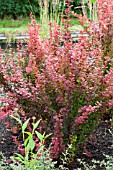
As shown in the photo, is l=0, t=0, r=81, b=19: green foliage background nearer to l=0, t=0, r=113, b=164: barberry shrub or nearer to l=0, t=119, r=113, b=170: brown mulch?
l=0, t=119, r=113, b=170: brown mulch

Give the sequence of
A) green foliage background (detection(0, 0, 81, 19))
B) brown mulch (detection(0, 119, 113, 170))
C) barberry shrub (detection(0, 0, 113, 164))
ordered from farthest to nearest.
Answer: green foliage background (detection(0, 0, 81, 19)) → brown mulch (detection(0, 119, 113, 170)) → barberry shrub (detection(0, 0, 113, 164))

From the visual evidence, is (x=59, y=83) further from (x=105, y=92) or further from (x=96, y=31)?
(x=96, y=31)

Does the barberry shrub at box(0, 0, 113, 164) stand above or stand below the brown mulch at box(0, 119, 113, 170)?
above

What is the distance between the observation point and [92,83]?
10.6 feet

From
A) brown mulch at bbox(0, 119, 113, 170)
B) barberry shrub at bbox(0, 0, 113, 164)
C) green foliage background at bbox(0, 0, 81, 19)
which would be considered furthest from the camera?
green foliage background at bbox(0, 0, 81, 19)

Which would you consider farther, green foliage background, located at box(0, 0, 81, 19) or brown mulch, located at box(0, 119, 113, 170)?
green foliage background, located at box(0, 0, 81, 19)

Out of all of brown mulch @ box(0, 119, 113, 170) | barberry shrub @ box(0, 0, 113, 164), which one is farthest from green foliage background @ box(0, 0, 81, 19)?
barberry shrub @ box(0, 0, 113, 164)

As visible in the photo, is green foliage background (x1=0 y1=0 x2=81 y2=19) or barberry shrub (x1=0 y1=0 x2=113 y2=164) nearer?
barberry shrub (x1=0 y1=0 x2=113 y2=164)

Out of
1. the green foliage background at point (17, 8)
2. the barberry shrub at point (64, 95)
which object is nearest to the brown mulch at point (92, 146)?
the barberry shrub at point (64, 95)

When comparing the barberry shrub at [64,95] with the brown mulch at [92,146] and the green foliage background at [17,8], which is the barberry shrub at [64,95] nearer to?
the brown mulch at [92,146]

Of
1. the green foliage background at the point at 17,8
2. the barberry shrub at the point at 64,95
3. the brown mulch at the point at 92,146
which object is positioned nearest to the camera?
the barberry shrub at the point at 64,95

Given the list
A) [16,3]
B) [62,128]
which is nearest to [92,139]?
[62,128]

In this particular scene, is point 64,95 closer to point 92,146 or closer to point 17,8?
point 92,146

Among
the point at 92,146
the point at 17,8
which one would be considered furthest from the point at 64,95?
the point at 17,8
